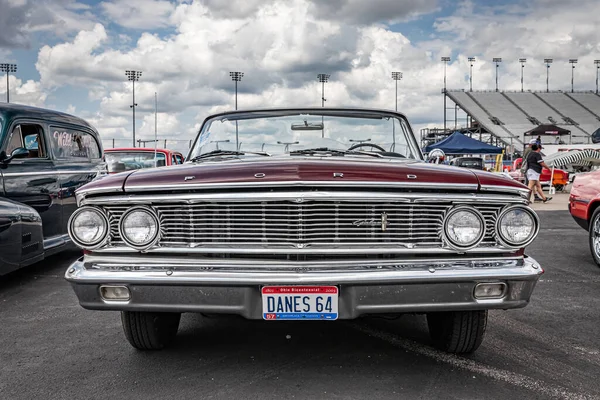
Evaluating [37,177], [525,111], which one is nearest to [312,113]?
[37,177]

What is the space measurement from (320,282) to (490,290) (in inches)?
35.1

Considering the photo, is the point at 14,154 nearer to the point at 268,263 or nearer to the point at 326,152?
the point at 326,152

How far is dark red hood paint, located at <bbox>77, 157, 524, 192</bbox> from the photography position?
9.25ft

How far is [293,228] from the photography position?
2.82 m

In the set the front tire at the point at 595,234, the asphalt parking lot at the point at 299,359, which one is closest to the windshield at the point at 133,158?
the asphalt parking lot at the point at 299,359

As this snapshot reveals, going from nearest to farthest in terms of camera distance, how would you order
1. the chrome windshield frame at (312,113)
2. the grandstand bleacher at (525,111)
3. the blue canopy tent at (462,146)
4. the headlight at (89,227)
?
the headlight at (89,227) → the chrome windshield frame at (312,113) → the blue canopy tent at (462,146) → the grandstand bleacher at (525,111)

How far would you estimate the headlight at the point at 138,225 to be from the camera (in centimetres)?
294

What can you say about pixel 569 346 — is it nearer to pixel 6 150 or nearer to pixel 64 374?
pixel 64 374

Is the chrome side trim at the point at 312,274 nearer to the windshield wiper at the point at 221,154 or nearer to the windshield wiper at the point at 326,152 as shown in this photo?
the windshield wiper at the point at 326,152

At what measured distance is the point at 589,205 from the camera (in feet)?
21.9

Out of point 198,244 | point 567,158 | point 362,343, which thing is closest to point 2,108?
point 198,244

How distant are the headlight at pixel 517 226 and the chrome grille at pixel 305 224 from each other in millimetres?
49

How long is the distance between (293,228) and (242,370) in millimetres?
975

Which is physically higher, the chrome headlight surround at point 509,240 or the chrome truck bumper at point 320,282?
the chrome headlight surround at point 509,240
